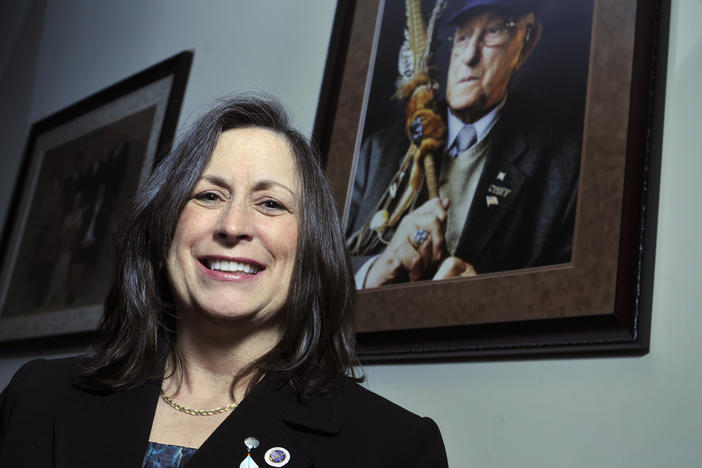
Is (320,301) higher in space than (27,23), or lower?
lower

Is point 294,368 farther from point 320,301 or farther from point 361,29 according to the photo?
point 361,29

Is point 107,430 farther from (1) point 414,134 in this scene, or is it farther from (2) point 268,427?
(1) point 414,134

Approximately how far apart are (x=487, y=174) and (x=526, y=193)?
0.14 m

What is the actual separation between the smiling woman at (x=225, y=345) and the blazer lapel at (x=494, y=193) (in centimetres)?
36

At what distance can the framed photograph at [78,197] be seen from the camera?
11.8 feet

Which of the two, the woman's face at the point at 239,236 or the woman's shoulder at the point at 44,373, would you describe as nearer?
the woman's face at the point at 239,236

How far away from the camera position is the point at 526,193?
2137mm

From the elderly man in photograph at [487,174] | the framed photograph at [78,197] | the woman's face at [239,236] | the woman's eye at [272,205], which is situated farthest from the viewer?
the framed photograph at [78,197]

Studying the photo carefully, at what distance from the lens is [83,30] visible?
14.9 feet

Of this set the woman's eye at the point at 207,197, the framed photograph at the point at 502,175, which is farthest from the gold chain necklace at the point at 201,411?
the framed photograph at the point at 502,175

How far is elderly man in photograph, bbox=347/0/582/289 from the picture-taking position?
2090 millimetres

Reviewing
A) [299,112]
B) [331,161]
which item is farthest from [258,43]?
[331,161]

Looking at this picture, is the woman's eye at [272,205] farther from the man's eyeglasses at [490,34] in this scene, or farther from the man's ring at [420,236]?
the man's eyeglasses at [490,34]

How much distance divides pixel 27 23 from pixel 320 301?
12.8 feet
